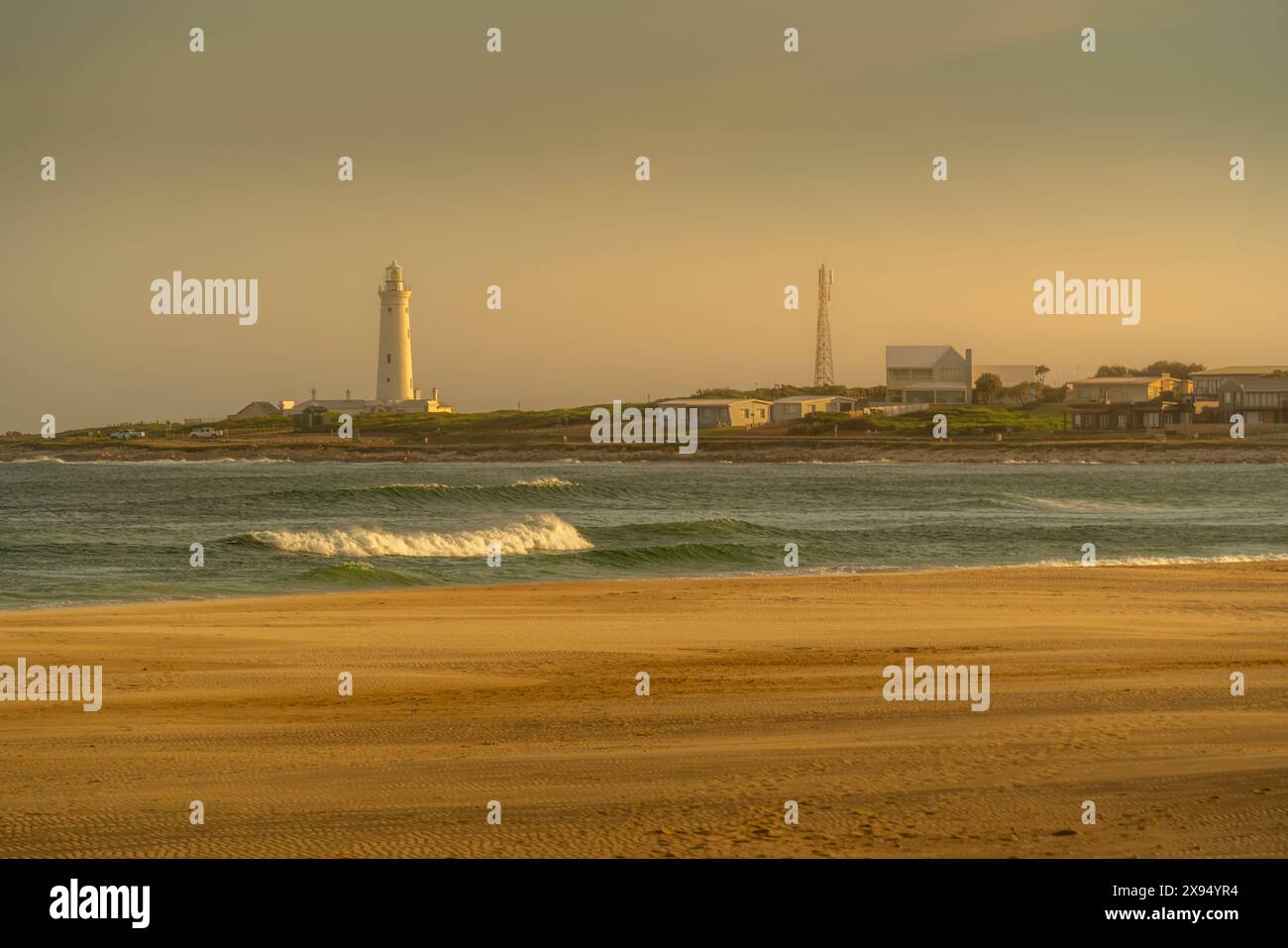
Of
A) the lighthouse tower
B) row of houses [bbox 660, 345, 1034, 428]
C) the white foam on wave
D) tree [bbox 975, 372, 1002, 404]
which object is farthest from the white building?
the white foam on wave

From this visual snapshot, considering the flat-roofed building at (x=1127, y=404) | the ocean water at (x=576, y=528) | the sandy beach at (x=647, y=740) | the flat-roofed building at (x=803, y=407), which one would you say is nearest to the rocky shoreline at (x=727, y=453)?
the flat-roofed building at (x=1127, y=404)

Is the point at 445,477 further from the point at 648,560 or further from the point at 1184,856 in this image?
the point at 1184,856

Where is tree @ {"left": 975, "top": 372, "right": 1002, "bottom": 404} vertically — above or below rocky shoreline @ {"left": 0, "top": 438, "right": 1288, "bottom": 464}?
above

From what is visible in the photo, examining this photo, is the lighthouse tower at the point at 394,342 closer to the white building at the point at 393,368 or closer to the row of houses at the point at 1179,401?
the white building at the point at 393,368

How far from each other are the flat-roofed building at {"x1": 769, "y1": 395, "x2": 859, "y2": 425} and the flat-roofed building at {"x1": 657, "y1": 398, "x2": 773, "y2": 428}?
871mm

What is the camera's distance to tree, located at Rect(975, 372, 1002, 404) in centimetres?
11238

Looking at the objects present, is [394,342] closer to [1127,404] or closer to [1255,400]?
[1127,404]

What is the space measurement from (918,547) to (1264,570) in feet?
27.6

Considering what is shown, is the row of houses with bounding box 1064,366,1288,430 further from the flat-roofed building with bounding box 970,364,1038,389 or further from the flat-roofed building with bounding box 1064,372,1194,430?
the flat-roofed building with bounding box 970,364,1038,389

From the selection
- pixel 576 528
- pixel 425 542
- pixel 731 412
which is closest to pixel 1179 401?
pixel 731 412

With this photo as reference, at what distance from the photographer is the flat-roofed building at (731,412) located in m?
104

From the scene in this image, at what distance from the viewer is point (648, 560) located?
27.0 m

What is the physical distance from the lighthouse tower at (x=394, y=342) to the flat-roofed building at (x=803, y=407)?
107ft
